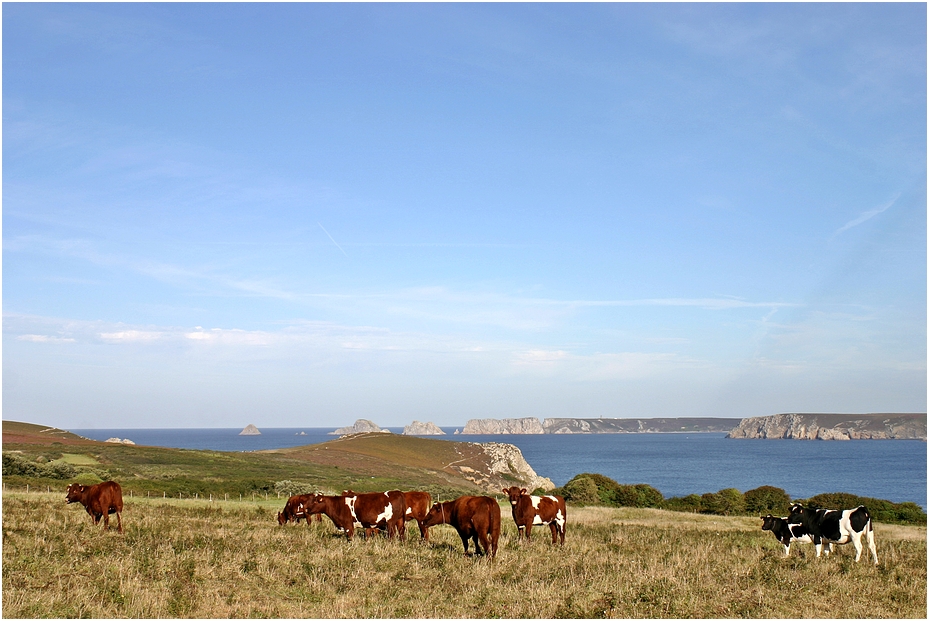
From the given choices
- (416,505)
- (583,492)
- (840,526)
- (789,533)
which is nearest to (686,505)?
(583,492)

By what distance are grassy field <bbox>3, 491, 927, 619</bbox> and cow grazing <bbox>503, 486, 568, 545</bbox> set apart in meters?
0.77

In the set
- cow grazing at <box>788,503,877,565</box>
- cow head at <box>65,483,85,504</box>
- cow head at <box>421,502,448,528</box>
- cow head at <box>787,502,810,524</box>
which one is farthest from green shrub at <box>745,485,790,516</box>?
cow head at <box>65,483,85,504</box>

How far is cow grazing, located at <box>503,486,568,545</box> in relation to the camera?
753 inches

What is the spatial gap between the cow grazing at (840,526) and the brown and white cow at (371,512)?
11137 mm

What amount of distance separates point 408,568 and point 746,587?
6900 mm

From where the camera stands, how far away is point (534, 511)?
765 inches

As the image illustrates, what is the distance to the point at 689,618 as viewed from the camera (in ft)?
36.5

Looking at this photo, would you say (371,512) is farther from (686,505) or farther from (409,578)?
(686,505)

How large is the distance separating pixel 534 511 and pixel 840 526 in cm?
795

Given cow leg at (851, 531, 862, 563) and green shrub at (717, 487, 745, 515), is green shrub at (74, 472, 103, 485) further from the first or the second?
green shrub at (717, 487, 745, 515)

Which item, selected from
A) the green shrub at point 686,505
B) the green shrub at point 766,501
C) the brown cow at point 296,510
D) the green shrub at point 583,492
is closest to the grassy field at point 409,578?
the brown cow at point 296,510

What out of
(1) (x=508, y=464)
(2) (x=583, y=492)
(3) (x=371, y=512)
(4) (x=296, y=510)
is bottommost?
(1) (x=508, y=464)

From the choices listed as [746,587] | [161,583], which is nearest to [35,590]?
[161,583]

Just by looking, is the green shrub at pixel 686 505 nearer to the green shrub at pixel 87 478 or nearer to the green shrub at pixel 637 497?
the green shrub at pixel 637 497
